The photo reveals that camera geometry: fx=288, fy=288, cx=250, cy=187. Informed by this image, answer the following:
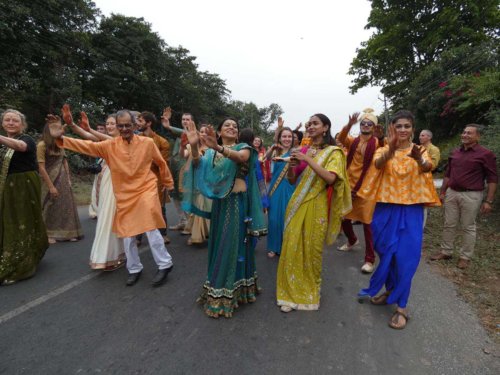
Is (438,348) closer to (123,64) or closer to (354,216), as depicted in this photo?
(354,216)

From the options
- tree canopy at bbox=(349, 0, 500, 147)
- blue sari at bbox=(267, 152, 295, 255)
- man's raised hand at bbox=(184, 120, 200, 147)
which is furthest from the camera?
tree canopy at bbox=(349, 0, 500, 147)

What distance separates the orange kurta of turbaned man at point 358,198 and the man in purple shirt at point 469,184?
1.20m

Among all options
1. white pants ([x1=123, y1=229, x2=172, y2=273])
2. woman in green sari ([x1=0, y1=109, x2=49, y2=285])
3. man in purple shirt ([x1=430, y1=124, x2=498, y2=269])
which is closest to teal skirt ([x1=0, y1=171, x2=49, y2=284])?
woman in green sari ([x1=0, y1=109, x2=49, y2=285])

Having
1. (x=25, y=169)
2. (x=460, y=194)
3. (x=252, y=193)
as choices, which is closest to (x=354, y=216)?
(x=460, y=194)

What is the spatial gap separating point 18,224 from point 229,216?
2.56 meters

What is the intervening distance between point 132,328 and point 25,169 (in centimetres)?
238

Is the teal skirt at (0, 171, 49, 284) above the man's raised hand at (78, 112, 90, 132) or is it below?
below

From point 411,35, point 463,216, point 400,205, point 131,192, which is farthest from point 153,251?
point 411,35

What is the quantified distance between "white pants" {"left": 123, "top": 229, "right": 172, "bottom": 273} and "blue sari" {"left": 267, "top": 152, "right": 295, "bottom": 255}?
1.54 metres

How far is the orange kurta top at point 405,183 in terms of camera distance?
2.57 m

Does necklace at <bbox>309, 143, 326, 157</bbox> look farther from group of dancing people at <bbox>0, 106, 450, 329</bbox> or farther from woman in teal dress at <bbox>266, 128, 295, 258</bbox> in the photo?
woman in teal dress at <bbox>266, 128, 295, 258</bbox>

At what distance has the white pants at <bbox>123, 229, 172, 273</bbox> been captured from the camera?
3.15 meters

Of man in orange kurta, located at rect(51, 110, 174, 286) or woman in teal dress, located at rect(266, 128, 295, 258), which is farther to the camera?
woman in teal dress, located at rect(266, 128, 295, 258)

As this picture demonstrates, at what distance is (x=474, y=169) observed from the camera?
3904mm
